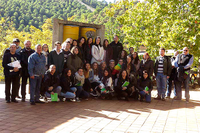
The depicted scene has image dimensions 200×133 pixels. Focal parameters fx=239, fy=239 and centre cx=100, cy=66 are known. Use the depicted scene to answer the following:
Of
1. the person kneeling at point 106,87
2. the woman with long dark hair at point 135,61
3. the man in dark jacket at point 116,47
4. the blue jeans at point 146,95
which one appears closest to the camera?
the blue jeans at point 146,95

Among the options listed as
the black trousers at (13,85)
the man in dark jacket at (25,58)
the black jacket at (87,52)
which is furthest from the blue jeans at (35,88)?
the black jacket at (87,52)

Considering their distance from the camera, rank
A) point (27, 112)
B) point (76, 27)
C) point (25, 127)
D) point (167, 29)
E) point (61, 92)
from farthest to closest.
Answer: point (167, 29), point (76, 27), point (61, 92), point (27, 112), point (25, 127)

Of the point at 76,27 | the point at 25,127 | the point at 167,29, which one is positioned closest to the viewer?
the point at 25,127

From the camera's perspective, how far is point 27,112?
6.08 metres

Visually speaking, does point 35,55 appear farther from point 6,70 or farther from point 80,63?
point 80,63

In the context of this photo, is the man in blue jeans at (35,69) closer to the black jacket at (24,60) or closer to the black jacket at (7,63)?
the black jacket at (24,60)

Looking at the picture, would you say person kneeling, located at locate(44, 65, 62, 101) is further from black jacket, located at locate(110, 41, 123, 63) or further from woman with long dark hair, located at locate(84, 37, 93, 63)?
black jacket, located at locate(110, 41, 123, 63)

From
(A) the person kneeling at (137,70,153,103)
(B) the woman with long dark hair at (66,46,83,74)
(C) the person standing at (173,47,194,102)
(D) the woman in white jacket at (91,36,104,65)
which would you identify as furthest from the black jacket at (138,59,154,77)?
(B) the woman with long dark hair at (66,46,83,74)

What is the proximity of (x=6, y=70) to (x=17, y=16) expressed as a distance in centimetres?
9345

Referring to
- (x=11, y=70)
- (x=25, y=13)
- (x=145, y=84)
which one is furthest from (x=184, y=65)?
(x=25, y=13)

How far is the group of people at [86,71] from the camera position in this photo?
23.9 feet

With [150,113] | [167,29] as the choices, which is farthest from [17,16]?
[150,113]

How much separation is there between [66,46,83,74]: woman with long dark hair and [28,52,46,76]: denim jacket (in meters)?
1.29

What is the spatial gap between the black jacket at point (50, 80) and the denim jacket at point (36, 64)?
0.29m
